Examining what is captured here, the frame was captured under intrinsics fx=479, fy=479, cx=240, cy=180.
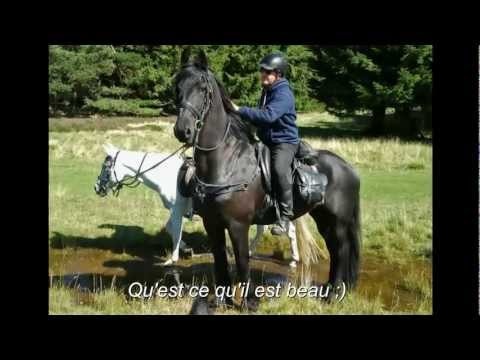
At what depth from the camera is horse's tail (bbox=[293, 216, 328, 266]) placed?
7.77 m

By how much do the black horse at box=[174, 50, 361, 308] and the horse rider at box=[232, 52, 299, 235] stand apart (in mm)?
228

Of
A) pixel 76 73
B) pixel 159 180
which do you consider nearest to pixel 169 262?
pixel 159 180

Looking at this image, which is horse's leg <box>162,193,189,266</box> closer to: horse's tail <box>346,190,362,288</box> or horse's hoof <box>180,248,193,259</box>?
horse's hoof <box>180,248,193,259</box>

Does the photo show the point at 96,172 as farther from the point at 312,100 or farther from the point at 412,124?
the point at 412,124

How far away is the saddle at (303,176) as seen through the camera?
19.5ft

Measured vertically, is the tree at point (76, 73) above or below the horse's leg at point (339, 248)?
above

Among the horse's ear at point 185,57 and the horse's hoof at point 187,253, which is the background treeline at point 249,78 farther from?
the horse's ear at point 185,57

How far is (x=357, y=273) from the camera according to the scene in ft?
22.1

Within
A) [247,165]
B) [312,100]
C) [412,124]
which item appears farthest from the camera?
[312,100]

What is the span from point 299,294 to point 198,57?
330cm

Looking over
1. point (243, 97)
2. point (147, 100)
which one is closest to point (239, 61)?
point (243, 97)

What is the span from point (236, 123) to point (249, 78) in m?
6.12

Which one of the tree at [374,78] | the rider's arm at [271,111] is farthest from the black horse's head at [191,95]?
the tree at [374,78]

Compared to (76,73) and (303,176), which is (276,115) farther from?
(76,73)
